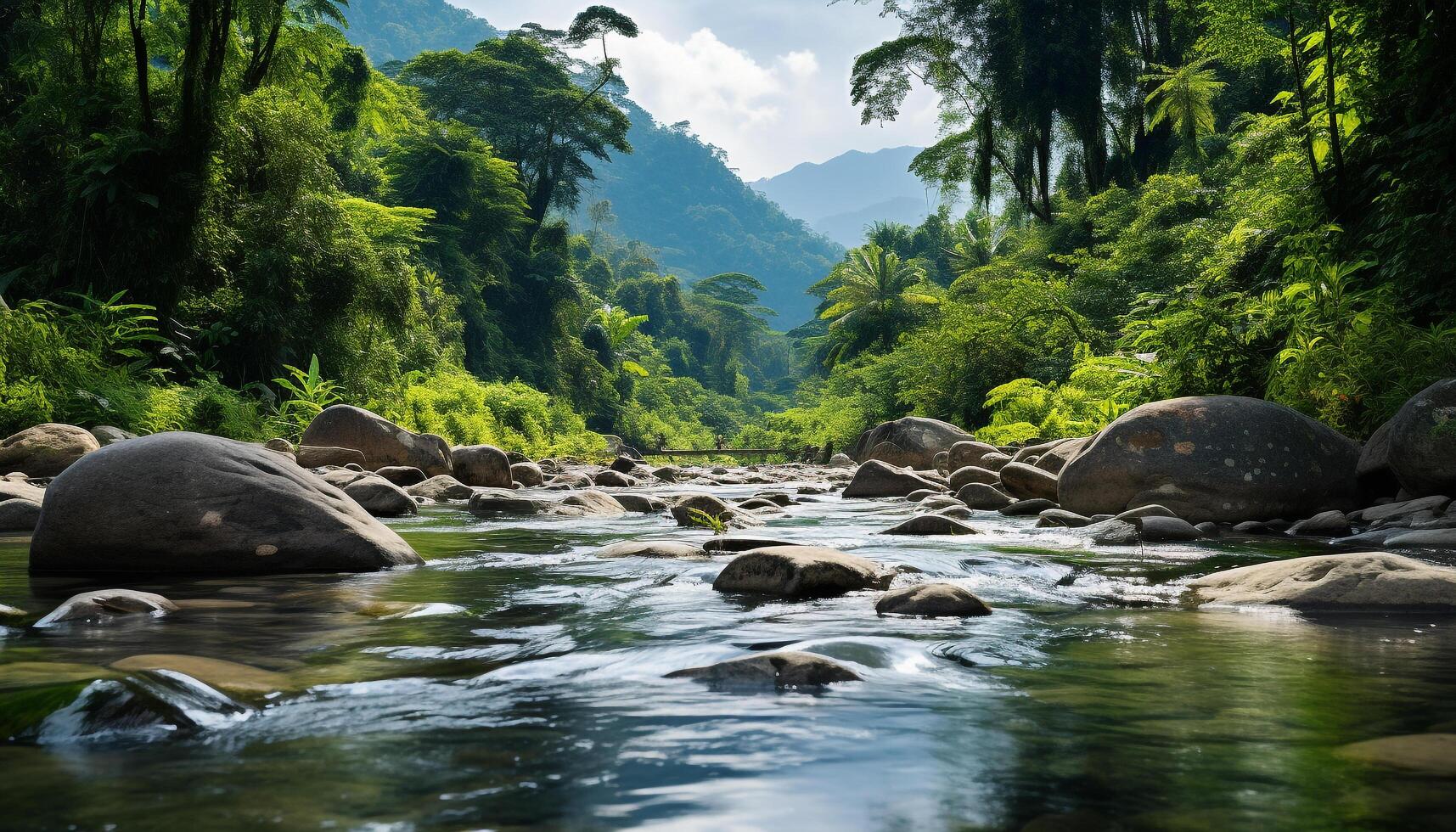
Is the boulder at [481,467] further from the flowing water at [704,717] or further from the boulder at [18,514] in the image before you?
the flowing water at [704,717]

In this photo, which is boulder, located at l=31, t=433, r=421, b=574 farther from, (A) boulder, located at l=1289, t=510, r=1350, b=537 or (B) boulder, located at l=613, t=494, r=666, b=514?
(A) boulder, located at l=1289, t=510, r=1350, b=537

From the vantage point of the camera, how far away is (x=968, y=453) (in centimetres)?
1205

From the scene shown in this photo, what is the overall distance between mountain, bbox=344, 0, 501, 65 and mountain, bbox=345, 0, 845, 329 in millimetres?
150

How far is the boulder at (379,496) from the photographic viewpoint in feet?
24.8

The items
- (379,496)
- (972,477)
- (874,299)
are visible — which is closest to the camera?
(379,496)

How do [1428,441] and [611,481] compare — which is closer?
[1428,441]

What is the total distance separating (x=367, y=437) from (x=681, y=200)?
12342 cm

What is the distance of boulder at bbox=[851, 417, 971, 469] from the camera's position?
606 inches

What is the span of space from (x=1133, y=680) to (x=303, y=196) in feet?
49.3

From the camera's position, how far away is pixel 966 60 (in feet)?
86.5

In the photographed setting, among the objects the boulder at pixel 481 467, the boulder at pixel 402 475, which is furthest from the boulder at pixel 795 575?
the boulder at pixel 481 467

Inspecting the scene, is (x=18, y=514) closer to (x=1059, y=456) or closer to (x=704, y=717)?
(x=704, y=717)

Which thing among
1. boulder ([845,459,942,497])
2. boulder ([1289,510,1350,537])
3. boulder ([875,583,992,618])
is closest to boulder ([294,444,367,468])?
boulder ([845,459,942,497])

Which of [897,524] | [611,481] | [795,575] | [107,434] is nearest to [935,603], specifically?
[795,575]
